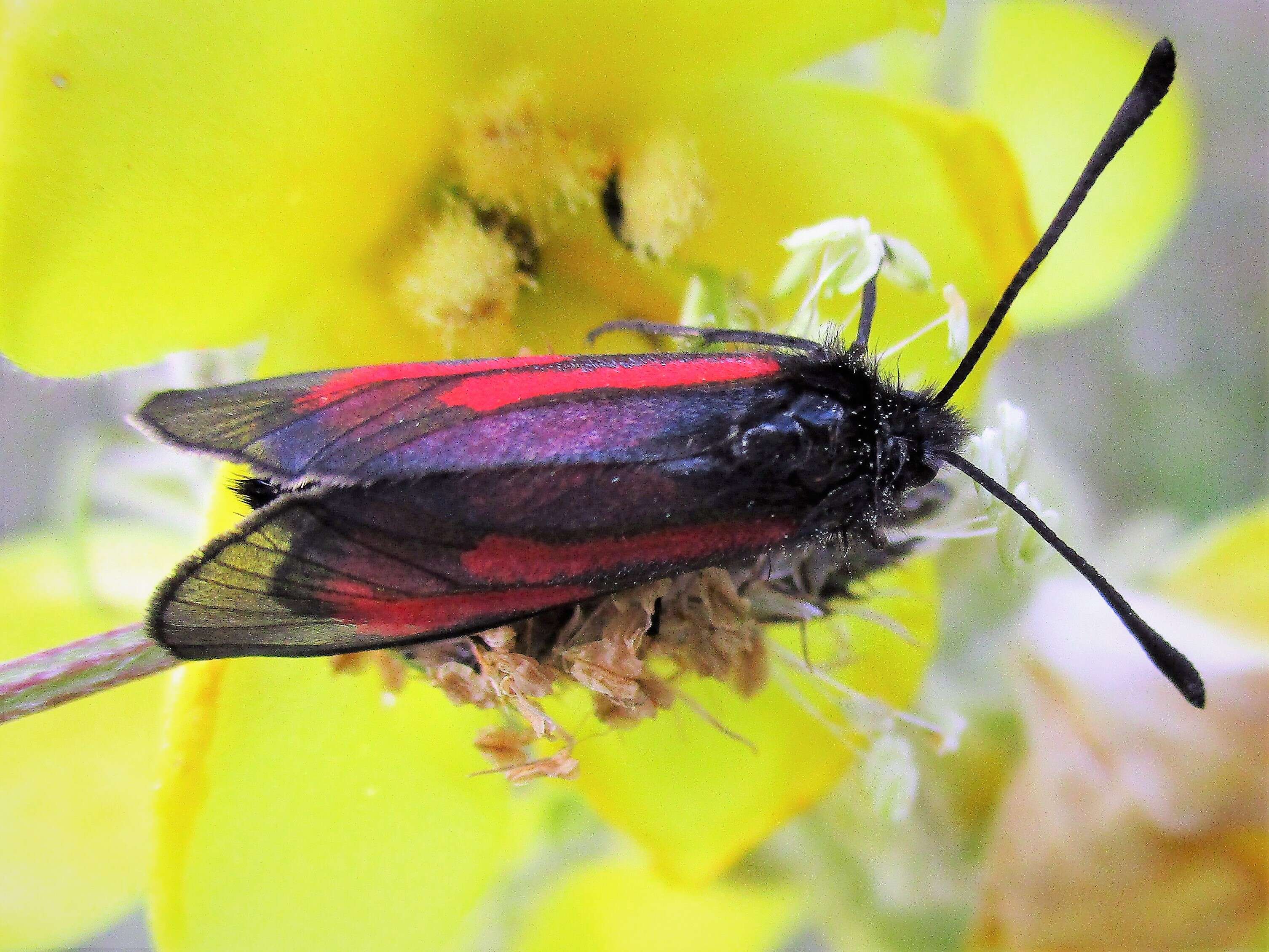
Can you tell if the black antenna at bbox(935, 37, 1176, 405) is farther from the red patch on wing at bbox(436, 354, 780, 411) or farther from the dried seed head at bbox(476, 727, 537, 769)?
the dried seed head at bbox(476, 727, 537, 769)

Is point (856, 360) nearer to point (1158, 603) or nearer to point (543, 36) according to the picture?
point (543, 36)

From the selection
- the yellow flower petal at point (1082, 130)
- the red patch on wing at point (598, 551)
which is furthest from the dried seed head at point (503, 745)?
the yellow flower petal at point (1082, 130)

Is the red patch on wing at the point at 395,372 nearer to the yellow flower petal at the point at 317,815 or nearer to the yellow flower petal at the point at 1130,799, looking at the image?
the yellow flower petal at the point at 317,815

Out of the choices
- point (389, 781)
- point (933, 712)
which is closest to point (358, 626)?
point (389, 781)

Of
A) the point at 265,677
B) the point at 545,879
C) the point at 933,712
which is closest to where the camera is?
the point at 265,677

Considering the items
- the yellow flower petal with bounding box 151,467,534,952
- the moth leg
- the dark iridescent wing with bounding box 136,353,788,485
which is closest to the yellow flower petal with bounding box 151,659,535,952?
the yellow flower petal with bounding box 151,467,534,952

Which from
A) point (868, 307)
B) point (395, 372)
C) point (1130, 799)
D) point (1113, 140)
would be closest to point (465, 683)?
point (395, 372)
